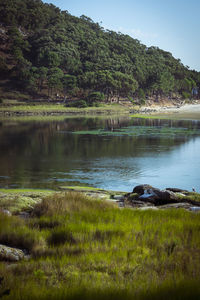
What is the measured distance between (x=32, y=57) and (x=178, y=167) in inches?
5374

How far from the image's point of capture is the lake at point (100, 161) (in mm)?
21047

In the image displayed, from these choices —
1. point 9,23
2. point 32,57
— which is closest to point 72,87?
point 32,57

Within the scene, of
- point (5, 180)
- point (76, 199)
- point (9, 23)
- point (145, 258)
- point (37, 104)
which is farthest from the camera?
point (9, 23)

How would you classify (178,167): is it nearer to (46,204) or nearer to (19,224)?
(46,204)

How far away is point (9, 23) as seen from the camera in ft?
547

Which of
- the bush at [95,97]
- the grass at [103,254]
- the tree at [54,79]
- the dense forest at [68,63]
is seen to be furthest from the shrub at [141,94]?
the grass at [103,254]

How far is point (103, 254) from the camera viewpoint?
5543mm

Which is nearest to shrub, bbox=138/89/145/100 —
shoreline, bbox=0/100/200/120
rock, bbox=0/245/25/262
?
shoreline, bbox=0/100/200/120

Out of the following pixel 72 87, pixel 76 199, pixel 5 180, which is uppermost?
pixel 72 87

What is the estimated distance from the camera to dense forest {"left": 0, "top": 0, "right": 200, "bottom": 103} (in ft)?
402

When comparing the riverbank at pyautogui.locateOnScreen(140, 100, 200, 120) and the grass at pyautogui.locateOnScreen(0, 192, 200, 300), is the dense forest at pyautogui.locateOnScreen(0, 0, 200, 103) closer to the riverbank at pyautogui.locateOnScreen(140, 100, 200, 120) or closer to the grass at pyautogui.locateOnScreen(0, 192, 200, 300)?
the riverbank at pyautogui.locateOnScreen(140, 100, 200, 120)

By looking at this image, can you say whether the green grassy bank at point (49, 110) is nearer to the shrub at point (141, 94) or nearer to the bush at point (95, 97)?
the bush at point (95, 97)

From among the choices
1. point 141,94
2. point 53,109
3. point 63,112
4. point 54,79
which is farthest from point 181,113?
point 54,79

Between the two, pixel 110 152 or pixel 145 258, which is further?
pixel 110 152
